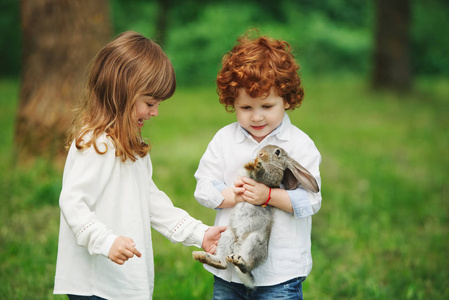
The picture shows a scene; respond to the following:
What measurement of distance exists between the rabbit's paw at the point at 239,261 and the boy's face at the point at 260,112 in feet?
2.19

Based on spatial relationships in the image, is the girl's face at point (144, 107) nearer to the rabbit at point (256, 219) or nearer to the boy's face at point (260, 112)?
the boy's face at point (260, 112)

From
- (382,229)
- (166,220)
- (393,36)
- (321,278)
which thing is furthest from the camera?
(393,36)

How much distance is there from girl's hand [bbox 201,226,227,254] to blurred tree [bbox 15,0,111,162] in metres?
4.04

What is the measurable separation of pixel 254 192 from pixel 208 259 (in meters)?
0.40

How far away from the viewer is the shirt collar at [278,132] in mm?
2709

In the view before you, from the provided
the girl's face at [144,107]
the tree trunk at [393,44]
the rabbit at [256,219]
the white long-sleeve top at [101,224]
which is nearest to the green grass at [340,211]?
the white long-sleeve top at [101,224]

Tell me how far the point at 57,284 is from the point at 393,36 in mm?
13293

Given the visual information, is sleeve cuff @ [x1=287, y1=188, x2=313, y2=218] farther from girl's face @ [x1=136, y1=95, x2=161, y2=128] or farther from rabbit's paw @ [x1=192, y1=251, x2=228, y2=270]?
girl's face @ [x1=136, y1=95, x2=161, y2=128]

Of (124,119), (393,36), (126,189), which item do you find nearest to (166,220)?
(126,189)

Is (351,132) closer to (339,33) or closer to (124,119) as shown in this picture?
(124,119)

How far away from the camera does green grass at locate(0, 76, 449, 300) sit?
4.17 meters

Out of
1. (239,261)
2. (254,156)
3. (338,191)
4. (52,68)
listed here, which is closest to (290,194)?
(254,156)

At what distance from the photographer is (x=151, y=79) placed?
8.66 ft

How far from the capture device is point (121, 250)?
2330 millimetres
